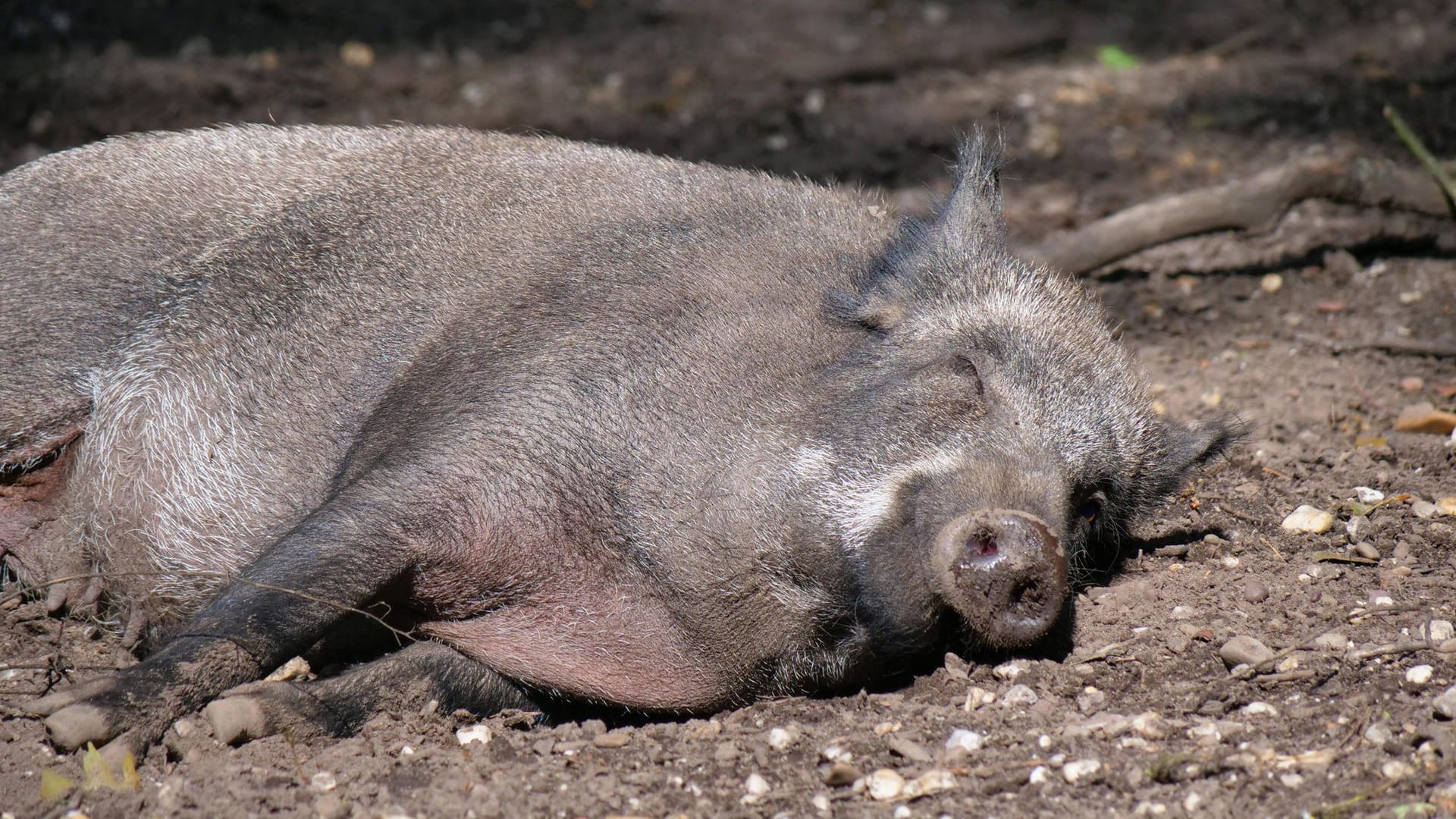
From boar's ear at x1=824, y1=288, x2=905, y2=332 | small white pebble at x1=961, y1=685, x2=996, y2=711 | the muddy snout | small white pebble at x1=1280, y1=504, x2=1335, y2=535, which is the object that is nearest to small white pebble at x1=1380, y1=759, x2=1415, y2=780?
the muddy snout

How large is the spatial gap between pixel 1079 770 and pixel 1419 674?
0.79 m

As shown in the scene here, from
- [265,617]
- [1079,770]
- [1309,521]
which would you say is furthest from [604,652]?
[1309,521]

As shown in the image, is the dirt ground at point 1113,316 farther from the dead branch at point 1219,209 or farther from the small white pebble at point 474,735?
the dead branch at point 1219,209

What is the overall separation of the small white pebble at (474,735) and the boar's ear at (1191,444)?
181 centimetres

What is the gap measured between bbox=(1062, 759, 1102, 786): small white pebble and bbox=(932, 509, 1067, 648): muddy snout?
1.18ft

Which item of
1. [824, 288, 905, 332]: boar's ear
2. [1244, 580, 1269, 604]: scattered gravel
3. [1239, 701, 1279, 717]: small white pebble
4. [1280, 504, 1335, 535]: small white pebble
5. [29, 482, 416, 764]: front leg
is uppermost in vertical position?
[824, 288, 905, 332]: boar's ear

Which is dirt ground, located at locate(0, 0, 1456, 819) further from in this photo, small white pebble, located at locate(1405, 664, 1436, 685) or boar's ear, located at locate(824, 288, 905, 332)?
boar's ear, located at locate(824, 288, 905, 332)

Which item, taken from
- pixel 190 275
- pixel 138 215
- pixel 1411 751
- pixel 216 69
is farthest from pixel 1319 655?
pixel 216 69

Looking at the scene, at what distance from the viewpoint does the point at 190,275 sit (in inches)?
144

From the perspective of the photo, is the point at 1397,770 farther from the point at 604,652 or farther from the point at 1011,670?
the point at 604,652

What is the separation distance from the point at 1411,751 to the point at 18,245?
350 cm

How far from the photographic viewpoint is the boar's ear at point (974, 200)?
11.6 ft

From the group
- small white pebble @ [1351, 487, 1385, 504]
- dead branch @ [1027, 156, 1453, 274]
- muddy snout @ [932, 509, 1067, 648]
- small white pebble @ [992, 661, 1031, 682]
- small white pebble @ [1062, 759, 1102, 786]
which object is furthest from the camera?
dead branch @ [1027, 156, 1453, 274]

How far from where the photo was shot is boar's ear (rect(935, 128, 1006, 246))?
353 cm
